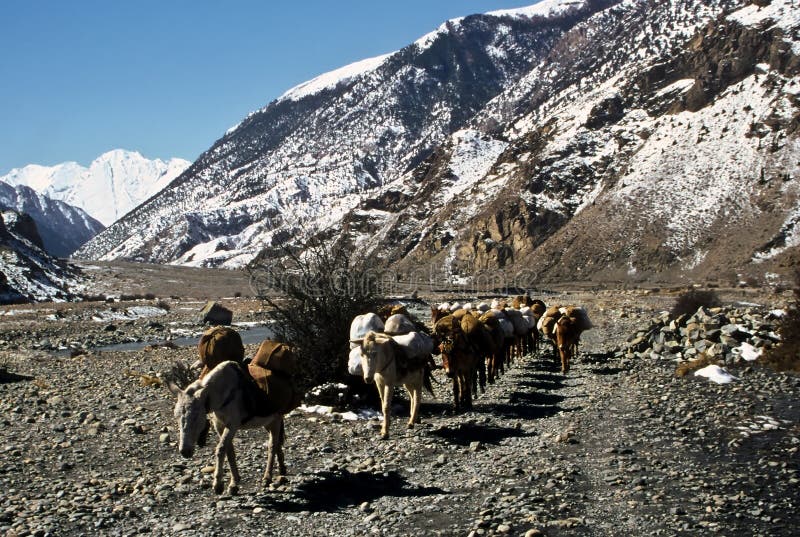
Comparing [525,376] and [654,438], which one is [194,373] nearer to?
[525,376]

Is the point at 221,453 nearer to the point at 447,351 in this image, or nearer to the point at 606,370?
the point at 447,351

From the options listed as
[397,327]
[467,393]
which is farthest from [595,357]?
[397,327]

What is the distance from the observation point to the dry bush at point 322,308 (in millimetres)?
15359

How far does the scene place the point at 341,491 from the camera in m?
9.23

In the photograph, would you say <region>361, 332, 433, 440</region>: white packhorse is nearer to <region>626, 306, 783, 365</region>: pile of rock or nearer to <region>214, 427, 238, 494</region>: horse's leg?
<region>214, 427, 238, 494</region>: horse's leg

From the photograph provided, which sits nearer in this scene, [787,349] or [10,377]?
[787,349]

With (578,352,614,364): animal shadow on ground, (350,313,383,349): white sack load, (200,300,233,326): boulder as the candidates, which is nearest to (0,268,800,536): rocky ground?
(350,313,383,349): white sack load

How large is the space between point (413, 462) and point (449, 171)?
149m

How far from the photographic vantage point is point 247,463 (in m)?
10.5

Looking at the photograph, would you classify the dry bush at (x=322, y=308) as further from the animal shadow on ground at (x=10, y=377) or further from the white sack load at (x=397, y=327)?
the animal shadow on ground at (x=10, y=377)

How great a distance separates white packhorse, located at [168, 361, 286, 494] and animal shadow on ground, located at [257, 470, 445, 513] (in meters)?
0.63

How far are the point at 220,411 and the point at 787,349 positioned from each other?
52.1 feet

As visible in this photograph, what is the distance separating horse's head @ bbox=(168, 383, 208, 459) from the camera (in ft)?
26.1

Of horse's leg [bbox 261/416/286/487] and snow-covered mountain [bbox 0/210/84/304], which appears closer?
horse's leg [bbox 261/416/286/487]
